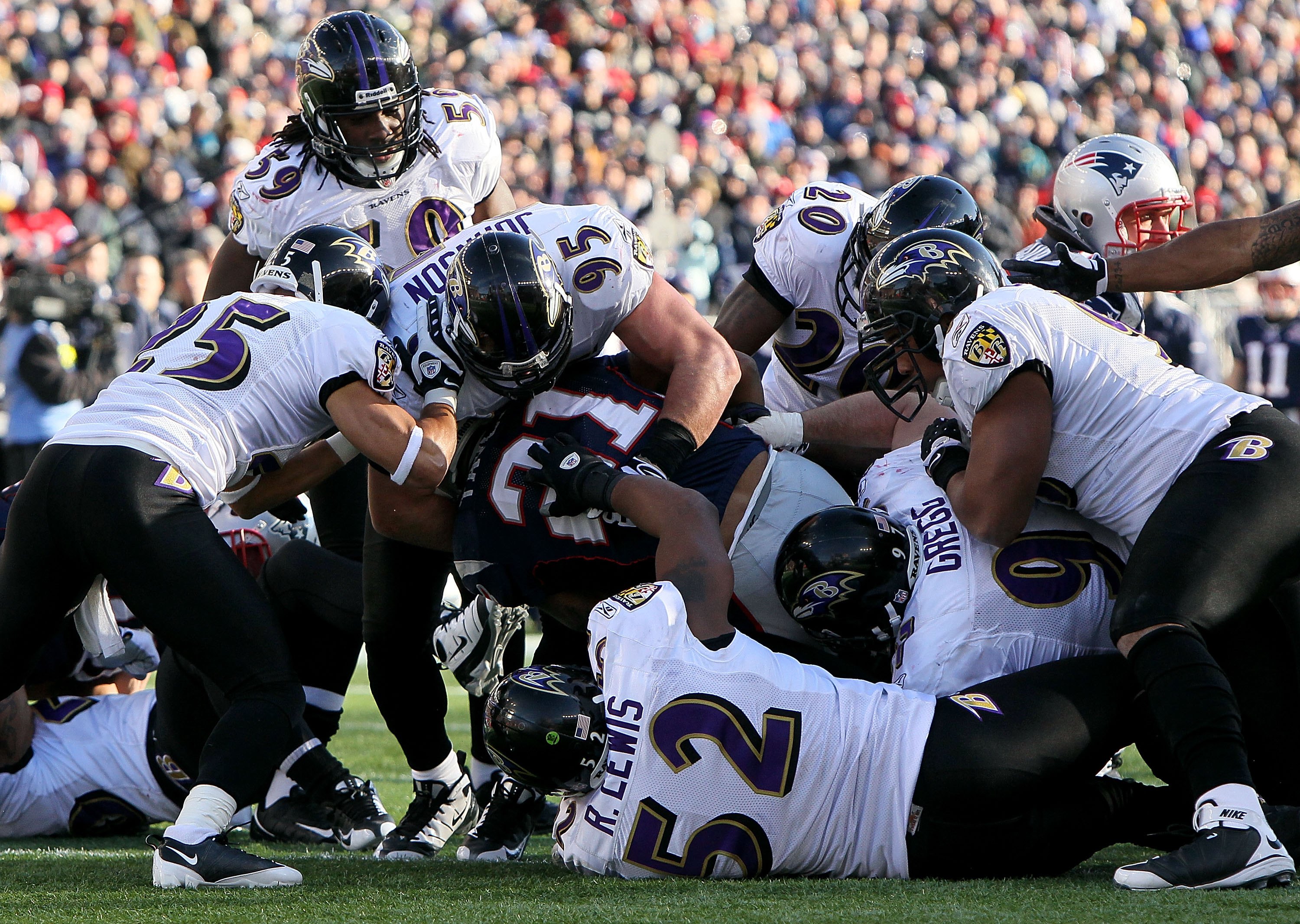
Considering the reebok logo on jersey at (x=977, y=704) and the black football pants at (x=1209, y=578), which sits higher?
the black football pants at (x=1209, y=578)

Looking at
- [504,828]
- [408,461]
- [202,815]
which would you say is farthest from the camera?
[504,828]

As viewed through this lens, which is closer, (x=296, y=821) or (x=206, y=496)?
(x=206, y=496)

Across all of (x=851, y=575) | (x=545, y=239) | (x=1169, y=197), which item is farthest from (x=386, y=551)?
(x=1169, y=197)

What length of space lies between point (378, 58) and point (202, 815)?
2522mm

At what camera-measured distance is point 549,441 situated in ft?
11.7

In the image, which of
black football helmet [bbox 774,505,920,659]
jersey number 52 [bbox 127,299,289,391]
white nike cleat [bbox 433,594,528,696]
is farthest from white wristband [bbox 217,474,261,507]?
black football helmet [bbox 774,505,920,659]

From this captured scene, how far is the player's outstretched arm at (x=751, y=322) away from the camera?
4.90 metres

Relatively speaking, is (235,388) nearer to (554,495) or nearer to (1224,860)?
(554,495)

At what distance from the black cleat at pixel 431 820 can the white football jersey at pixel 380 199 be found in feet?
5.80

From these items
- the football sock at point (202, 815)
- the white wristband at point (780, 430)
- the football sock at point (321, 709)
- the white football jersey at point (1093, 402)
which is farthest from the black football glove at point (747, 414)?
the football sock at point (202, 815)

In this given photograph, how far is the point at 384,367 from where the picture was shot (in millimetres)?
3559

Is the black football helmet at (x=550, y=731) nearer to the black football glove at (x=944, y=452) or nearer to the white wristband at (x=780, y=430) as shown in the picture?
the black football glove at (x=944, y=452)

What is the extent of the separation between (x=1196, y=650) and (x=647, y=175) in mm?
11325

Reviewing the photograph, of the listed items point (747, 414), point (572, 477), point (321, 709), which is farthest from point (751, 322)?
point (321, 709)
